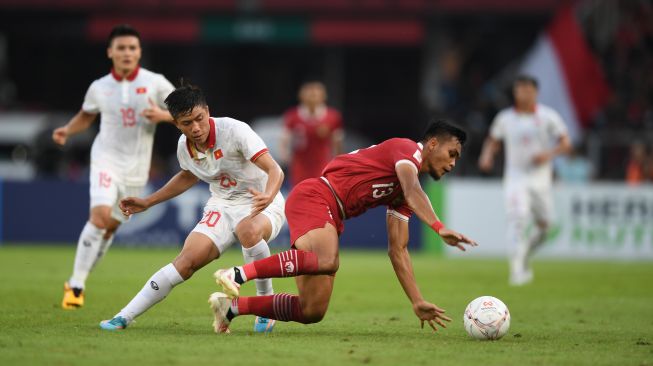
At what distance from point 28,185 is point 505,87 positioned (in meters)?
12.5

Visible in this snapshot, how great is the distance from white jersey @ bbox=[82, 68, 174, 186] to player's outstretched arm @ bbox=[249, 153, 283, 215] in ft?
8.60

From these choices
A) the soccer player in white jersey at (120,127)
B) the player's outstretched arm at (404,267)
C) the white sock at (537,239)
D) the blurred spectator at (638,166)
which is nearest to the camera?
the player's outstretched arm at (404,267)

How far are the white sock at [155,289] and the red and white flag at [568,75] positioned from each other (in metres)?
17.0

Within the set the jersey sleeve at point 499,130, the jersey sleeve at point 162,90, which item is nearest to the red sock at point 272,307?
the jersey sleeve at point 162,90

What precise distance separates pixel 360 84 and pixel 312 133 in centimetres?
1466

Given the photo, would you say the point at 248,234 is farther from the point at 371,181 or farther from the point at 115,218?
the point at 115,218

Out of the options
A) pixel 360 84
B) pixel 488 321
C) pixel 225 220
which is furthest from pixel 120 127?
pixel 360 84

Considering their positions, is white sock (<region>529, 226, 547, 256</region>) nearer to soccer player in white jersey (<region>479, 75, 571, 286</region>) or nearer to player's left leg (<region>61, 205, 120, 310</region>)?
soccer player in white jersey (<region>479, 75, 571, 286</region>)

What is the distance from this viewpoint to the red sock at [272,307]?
30.6ft

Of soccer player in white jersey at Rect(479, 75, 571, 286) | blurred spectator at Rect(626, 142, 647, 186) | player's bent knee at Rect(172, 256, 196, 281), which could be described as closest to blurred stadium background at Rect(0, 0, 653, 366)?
blurred spectator at Rect(626, 142, 647, 186)

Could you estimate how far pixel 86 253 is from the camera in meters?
11.7

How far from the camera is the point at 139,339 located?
8.84 m

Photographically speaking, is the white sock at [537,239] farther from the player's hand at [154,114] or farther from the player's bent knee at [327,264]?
the player's bent knee at [327,264]

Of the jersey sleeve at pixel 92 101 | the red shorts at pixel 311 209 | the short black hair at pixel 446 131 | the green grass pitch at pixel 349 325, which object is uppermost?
the jersey sleeve at pixel 92 101
